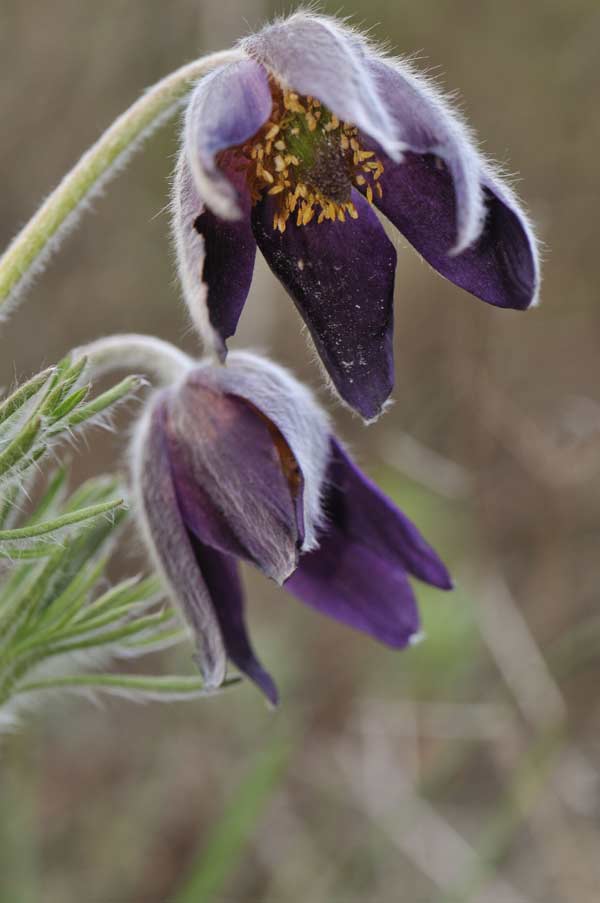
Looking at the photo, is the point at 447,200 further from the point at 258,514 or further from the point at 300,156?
the point at 258,514

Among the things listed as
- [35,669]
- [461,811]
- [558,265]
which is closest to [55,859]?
[461,811]

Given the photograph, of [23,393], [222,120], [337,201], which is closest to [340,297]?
[337,201]

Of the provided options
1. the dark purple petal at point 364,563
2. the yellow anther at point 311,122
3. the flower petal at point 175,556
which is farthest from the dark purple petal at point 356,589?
the yellow anther at point 311,122

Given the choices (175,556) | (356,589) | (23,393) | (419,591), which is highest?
(23,393)

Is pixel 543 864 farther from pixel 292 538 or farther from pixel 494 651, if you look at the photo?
pixel 292 538

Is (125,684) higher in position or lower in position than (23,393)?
lower

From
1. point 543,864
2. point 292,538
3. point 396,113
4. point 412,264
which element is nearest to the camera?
point 396,113
